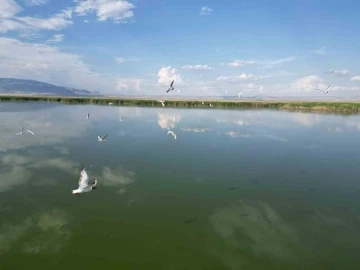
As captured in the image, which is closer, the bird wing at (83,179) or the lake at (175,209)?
the lake at (175,209)

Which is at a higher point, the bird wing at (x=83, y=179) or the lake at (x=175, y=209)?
the bird wing at (x=83, y=179)

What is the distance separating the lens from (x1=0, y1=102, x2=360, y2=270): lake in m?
9.36

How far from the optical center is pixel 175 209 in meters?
12.4

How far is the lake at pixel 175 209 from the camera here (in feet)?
30.7

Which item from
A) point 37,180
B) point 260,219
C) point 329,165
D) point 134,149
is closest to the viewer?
point 260,219

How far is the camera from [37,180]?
588 inches

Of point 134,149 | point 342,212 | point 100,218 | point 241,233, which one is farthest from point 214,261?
point 134,149

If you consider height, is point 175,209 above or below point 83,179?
below

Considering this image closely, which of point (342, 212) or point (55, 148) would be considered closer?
point (342, 212)

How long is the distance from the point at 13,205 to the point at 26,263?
4.13 metres

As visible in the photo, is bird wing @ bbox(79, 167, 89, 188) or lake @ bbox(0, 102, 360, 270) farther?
bird wing @ bbox(79, 167, 89, 188)

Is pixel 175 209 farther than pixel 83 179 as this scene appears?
Yes

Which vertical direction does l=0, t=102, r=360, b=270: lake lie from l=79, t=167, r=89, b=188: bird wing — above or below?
below

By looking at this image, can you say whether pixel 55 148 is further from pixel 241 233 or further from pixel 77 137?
pixel 241 233
